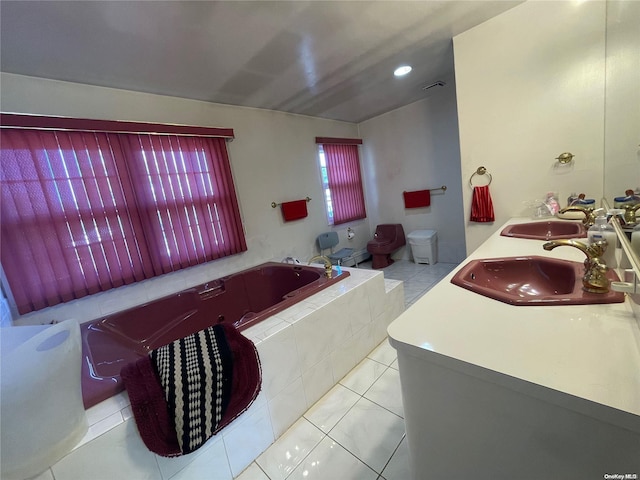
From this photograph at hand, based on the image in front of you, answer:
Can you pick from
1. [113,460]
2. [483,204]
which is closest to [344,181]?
[483,204]

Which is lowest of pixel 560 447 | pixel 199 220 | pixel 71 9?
pixel 560 447

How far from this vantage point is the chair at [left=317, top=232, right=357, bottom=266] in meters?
3.51

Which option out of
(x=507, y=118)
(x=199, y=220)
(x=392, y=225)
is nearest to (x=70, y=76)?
(x=199, y=220)

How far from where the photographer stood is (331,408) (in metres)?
1.52

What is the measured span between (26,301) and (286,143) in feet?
8.91

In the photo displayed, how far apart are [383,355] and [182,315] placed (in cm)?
173

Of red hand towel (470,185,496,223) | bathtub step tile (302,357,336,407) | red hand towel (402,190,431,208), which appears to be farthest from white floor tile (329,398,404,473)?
red hand towel (402,190,431,208)

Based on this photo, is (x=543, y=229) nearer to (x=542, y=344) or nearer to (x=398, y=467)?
(x=542, y=344)

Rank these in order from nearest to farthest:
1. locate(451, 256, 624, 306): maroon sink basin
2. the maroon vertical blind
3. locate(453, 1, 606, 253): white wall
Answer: locate(451, 256, 624, 306): maroon sink basin < locate(453, 1, 606, 253): white wall < the maroon vertical blind

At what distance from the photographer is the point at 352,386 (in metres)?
1.67

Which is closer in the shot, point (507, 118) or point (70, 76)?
point (70, 76)

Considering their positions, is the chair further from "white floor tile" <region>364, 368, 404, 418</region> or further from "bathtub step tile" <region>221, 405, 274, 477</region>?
"bathtub step tile" <region>221, 405, 274, 477</region>

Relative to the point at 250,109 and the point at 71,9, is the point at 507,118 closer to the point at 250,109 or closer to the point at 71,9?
the point at 250,109

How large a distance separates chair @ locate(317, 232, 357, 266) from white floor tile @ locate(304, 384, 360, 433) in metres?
1.97
